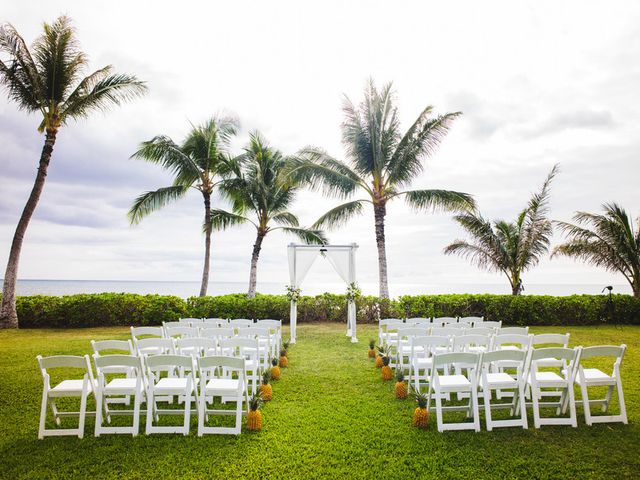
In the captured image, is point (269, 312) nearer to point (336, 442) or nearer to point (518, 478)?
point (336, 442)

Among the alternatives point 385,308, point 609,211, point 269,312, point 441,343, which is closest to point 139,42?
point 441,343

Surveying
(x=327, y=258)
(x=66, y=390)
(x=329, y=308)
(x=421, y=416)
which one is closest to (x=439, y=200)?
(x=327, y=258)

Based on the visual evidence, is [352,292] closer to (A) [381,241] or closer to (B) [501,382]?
(A) [381,241]

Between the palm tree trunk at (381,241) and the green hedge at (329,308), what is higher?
the palm tree trunk at (381,241)

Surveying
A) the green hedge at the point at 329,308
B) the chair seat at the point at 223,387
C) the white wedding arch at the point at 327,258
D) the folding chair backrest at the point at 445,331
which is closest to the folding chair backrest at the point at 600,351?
the folding chair backrest at the point at 445,331

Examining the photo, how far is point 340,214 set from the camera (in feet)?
54.6

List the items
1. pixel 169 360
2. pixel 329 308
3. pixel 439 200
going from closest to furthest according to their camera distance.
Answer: pixel 169 360 < pixel 439 200 < pixel 329 308

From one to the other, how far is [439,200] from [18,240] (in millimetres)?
15914

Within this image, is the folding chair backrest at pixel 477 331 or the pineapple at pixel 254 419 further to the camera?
the folding chair backrest at pixel 477 331

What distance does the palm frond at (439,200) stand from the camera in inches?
596

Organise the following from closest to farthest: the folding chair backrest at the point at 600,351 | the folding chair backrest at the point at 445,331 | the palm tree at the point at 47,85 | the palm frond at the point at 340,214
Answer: the folding chair backrest at the point at 600,351, the folding chair backrest at the point at 445,331, the palm tree at the point at 47,85, the palm frond at the point at 340,214

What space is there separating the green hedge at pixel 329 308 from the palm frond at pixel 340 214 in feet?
10.6

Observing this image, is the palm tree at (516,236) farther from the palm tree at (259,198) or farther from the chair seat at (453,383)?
the chair seat at (453,383)

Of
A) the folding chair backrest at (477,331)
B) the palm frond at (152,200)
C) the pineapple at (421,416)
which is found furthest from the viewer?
the palm frond at (152,200)
